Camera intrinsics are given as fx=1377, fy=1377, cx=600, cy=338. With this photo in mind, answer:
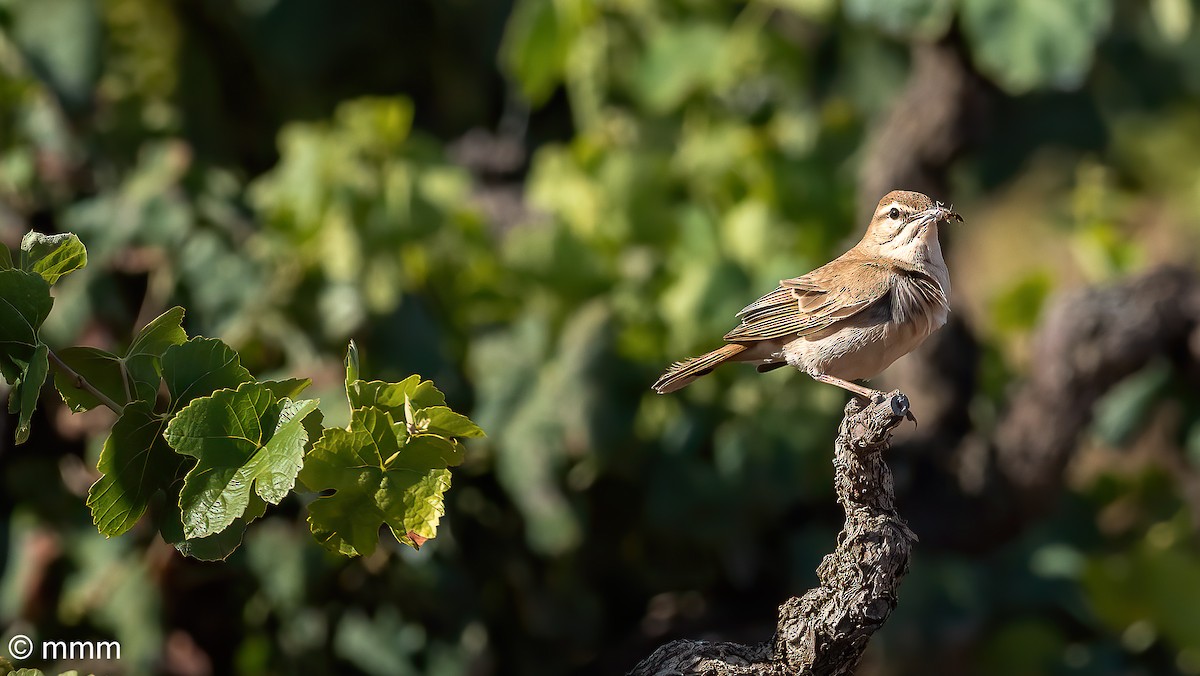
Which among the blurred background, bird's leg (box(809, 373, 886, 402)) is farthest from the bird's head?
the blurred background

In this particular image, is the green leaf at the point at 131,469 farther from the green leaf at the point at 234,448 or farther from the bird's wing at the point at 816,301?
the bird's wing at the point at 816,301

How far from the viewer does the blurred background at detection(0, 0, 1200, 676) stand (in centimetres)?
486

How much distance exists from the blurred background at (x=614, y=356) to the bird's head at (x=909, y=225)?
2.51 meters

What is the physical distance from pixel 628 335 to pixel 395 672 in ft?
4.84

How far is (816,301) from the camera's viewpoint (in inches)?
83.7

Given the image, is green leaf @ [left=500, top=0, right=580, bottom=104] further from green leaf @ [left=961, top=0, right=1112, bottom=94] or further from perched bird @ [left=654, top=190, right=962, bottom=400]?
perched bird @ [left=654, top=190, right=962, bottom=400]

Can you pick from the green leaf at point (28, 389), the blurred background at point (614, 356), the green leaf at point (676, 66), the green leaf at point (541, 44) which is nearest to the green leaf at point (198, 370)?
the green leaf at point (28, 389)

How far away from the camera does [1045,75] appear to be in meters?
5.39

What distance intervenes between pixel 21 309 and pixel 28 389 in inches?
4.9

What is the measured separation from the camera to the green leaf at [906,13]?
17.4ft

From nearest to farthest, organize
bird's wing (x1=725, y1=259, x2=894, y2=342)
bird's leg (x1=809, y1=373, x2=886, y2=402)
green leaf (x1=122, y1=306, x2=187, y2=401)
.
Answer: green leaf (x1=122, y1=306, x2=187, y2=401), bird's leg (x1=809, y1=373, x2=886, y2=402), bird's wing (x1=725, y1=259, x2=894, y2=342)

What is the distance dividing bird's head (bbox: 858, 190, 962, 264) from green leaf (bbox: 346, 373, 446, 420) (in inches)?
30.4

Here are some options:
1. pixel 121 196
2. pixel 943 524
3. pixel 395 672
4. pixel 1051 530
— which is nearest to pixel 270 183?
pixel 121 196

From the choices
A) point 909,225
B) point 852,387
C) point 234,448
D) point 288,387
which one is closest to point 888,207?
point 909,225
